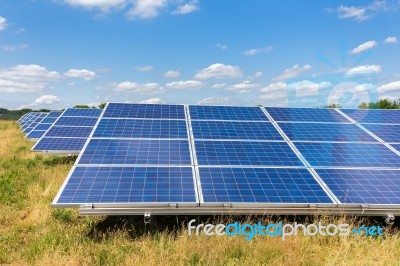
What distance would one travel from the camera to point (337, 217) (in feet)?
29.1

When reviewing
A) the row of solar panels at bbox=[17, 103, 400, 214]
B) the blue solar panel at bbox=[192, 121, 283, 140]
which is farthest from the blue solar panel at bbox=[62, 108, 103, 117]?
the blue solar panel at bbox=[192, 121, 283, 140]

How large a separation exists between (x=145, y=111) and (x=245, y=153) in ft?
17.9

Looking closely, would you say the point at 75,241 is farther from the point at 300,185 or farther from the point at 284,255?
the point at 300,185

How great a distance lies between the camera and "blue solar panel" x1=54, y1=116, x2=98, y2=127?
78.2 ft

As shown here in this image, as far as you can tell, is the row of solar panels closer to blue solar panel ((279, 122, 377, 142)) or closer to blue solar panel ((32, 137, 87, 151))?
blue solar panel ((279, 122, 377, 142))

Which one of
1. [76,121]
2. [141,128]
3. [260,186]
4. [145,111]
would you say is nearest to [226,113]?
[145,111]

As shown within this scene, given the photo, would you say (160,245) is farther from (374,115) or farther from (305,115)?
(374,115)

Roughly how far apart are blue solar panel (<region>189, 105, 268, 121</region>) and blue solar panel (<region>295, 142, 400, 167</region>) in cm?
311

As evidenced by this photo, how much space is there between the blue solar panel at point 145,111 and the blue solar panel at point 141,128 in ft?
2.06

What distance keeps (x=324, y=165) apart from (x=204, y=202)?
427 cm

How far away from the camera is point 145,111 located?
48.4 feet

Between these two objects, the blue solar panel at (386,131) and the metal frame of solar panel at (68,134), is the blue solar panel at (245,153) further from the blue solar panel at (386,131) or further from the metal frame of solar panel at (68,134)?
the metal frame of solar panel at (68,134)

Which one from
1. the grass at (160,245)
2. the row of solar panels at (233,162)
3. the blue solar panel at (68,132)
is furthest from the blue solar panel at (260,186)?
the blue solar panel at (68,132)

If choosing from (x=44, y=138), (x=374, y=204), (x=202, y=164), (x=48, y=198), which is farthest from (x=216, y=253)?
(x=44, y=138)
